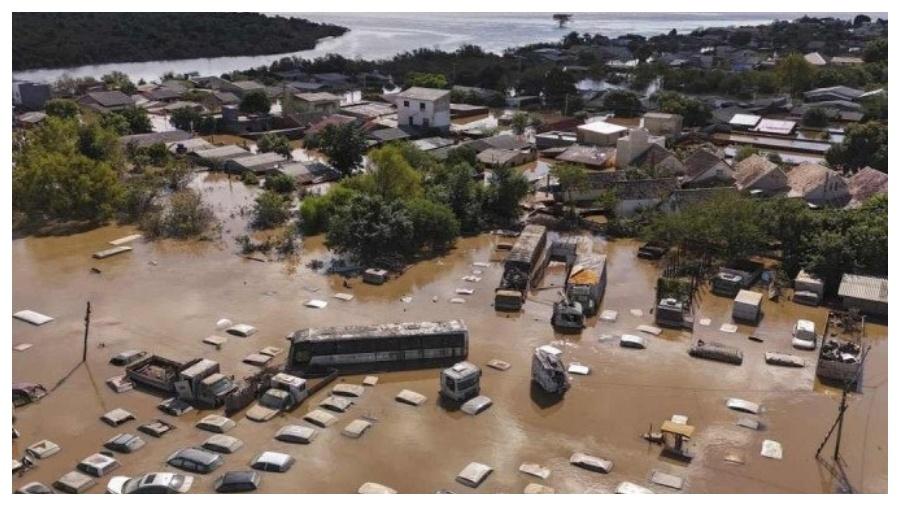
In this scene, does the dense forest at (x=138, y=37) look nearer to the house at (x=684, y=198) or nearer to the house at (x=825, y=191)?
the house at (x=684, y=198)

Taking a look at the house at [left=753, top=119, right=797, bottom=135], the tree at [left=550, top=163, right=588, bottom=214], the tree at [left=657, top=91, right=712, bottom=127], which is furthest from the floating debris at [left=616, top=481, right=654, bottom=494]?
the house at [left=753, top=119, right=797, bottom=135]

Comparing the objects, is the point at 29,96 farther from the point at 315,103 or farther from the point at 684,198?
the point at 684,198

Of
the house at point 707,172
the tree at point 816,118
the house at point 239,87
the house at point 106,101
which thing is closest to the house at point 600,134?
the house at point 707,172

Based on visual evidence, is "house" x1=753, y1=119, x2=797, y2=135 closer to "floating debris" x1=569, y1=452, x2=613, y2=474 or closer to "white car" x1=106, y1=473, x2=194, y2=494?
"floating debris" x1=569, y1=452, x2=613, y2=474

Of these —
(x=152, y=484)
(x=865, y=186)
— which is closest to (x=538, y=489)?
(x=152, y=484)

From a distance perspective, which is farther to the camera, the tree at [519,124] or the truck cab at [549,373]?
the tree at [519,124]

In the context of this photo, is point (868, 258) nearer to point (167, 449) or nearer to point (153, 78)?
point (167, 449)
